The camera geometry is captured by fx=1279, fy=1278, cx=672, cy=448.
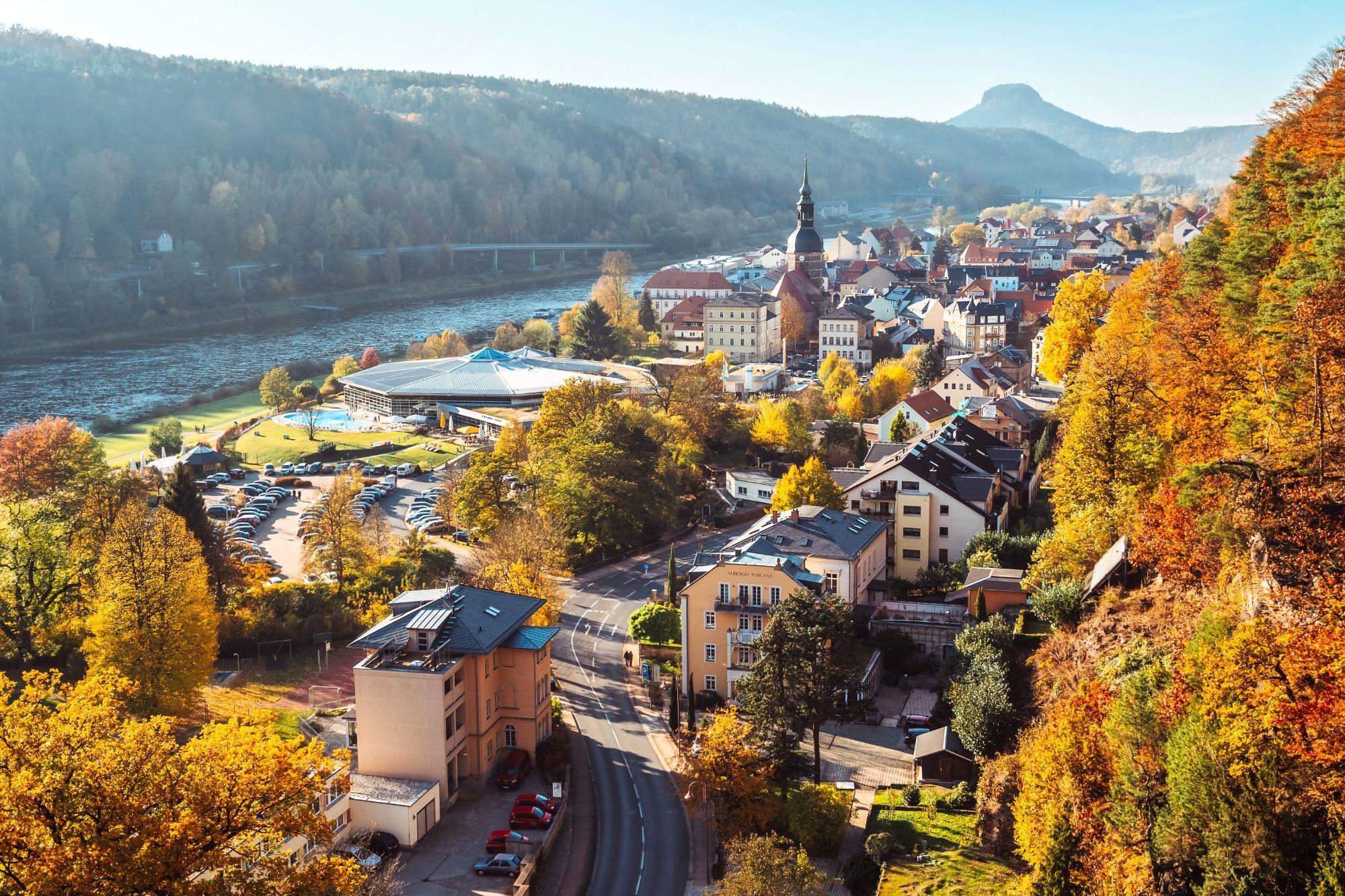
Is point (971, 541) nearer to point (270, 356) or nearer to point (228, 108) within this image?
point (270, 356)

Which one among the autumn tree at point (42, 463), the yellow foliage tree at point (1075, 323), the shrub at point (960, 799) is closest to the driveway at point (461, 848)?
the shrub at point (960, 799)

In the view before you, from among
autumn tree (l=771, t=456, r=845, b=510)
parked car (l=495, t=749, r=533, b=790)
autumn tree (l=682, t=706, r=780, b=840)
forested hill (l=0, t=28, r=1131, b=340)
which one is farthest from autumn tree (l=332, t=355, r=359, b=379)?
autumn tree (l=682, t=706, r=780, b=840)

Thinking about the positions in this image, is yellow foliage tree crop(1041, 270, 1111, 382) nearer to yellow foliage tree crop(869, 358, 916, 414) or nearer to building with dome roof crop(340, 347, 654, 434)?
yellow foliage tree crop(869, 358, 916, 414)

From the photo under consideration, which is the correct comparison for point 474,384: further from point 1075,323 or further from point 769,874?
point 769,874

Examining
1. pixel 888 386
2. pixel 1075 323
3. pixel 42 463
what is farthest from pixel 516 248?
pixel 42 463

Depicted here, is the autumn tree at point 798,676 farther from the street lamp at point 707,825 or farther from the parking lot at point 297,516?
the parking lot at point 297,516
